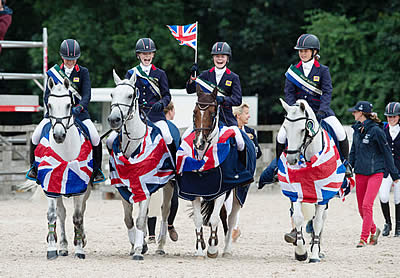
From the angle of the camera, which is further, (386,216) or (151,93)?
(386,216)

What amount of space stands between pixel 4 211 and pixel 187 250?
7.00m

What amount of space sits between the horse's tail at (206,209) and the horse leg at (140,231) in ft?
2.78

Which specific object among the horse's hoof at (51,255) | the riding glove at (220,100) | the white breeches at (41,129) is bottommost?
the horse's hoof at (51,255)

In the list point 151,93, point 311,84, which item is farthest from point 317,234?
point 151,93

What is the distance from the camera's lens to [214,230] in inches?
394

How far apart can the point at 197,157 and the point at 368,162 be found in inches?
124

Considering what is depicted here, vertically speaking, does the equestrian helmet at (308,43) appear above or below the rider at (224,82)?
above

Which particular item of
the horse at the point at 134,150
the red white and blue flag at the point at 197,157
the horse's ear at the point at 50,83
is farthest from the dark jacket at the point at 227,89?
the horse's ear at the point at 50,83

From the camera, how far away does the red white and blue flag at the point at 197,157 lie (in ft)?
32.3

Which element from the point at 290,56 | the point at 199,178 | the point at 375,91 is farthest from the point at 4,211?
the point at 290,56

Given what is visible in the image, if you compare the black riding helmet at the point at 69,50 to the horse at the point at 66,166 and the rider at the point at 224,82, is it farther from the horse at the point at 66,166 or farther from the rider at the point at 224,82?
the rider at the point at 224,82

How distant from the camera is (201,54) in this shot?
29.2 meters

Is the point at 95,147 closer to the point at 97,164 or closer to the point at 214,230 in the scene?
the point at 97,164

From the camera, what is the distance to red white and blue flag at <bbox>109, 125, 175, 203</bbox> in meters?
9.81
